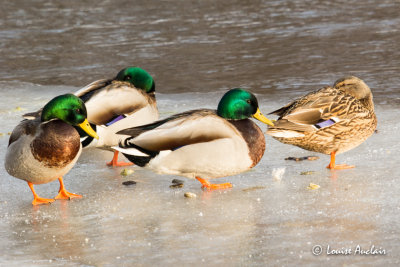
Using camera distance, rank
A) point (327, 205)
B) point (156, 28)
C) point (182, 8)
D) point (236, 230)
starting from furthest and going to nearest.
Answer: point (182, 8)
point (156, 28)
point (327, 205)
point (236, 230)

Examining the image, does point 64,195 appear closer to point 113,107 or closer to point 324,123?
point 113,107

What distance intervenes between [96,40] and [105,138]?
6146 millimetres

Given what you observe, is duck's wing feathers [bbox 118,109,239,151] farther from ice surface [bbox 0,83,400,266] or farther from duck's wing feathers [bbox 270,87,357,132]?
duck's wing feathers [bbox 270,87,357,132]

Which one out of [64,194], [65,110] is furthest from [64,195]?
[65,110]

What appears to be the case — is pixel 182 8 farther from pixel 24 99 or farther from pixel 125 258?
pixel 125 258

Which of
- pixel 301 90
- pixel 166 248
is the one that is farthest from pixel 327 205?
pixel 301 90

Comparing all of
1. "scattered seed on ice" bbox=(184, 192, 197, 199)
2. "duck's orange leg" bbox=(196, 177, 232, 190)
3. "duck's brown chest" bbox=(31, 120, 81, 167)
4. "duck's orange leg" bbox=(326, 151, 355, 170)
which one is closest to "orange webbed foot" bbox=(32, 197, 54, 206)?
"duck's brown chest" bbox=(31, 120, 81, 167)

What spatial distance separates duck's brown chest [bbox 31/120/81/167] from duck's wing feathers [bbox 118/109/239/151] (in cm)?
36

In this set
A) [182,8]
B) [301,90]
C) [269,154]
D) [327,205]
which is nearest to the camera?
[327,205]

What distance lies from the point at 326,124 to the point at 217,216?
1.32m

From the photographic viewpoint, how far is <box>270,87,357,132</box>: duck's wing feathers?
5.41 metres

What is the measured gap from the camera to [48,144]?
4848mm

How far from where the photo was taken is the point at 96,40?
38.9 feet

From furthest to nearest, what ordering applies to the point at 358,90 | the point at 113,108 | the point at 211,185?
1. the point at 113,108
2. the point at 358,90
3. the point at 211,185
